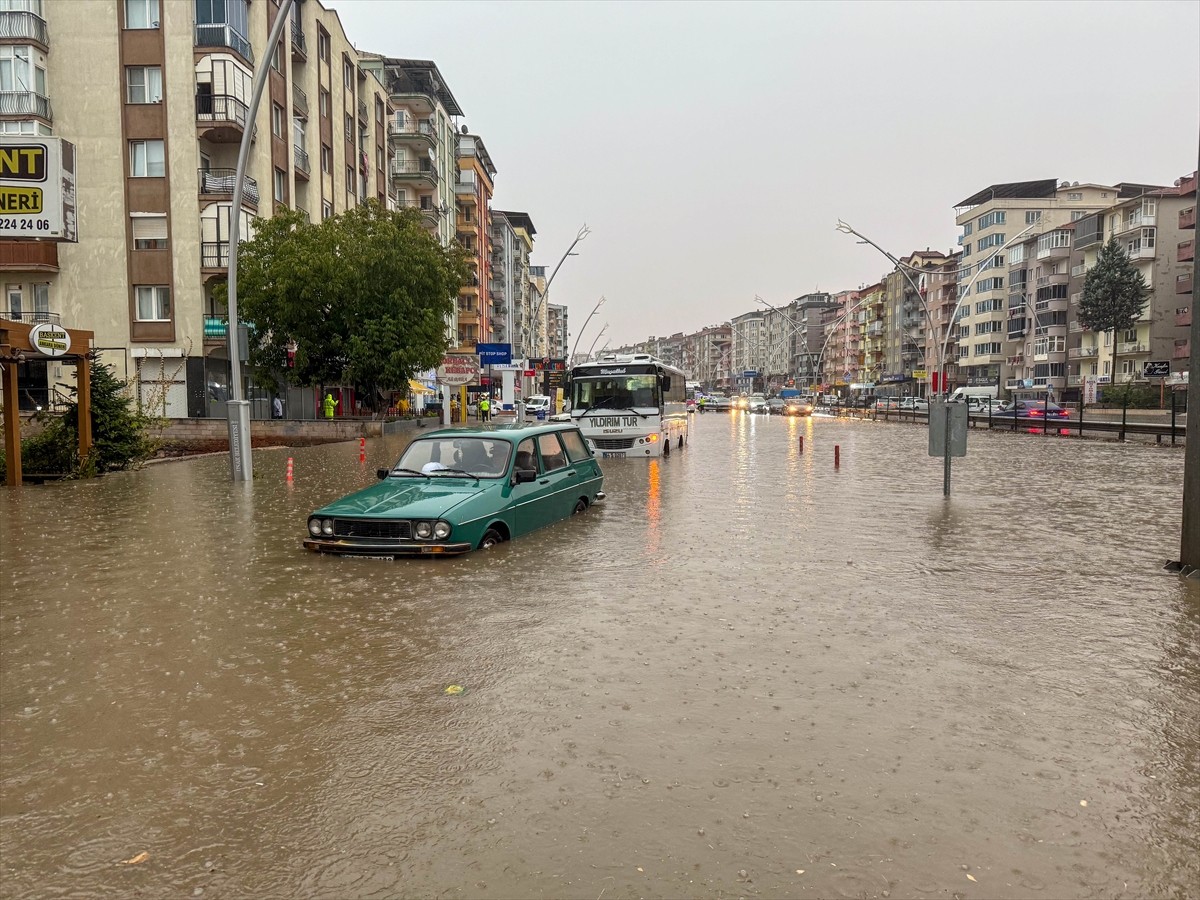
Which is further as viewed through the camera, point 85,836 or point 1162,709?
point 1162,709

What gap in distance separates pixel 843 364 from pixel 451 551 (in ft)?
546

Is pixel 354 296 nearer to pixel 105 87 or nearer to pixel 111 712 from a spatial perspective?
pixel 105 87

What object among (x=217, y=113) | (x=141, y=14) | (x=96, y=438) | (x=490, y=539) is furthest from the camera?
(x=141, y=14)

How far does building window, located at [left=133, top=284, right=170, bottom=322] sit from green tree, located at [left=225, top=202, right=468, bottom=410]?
4854mm

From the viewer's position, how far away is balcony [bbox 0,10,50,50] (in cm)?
3925

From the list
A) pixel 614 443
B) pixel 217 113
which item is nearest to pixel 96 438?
pixel 614 443

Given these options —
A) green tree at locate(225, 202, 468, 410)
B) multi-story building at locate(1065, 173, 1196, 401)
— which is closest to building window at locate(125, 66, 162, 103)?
green tree at locate(225, 202, 468, 410)

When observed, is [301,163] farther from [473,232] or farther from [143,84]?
[473,232]

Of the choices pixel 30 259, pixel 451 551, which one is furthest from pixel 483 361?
pixel 451 551

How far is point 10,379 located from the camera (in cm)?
1792

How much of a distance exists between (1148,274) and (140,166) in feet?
250

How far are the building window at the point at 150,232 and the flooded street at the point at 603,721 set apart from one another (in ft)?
111

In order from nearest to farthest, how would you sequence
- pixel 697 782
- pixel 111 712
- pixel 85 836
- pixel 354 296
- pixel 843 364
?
pixel 85 836 < pixel 697 782 < pixel 111 712 < pixel 354 296 < pixel 843 364

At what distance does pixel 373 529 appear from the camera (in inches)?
387
